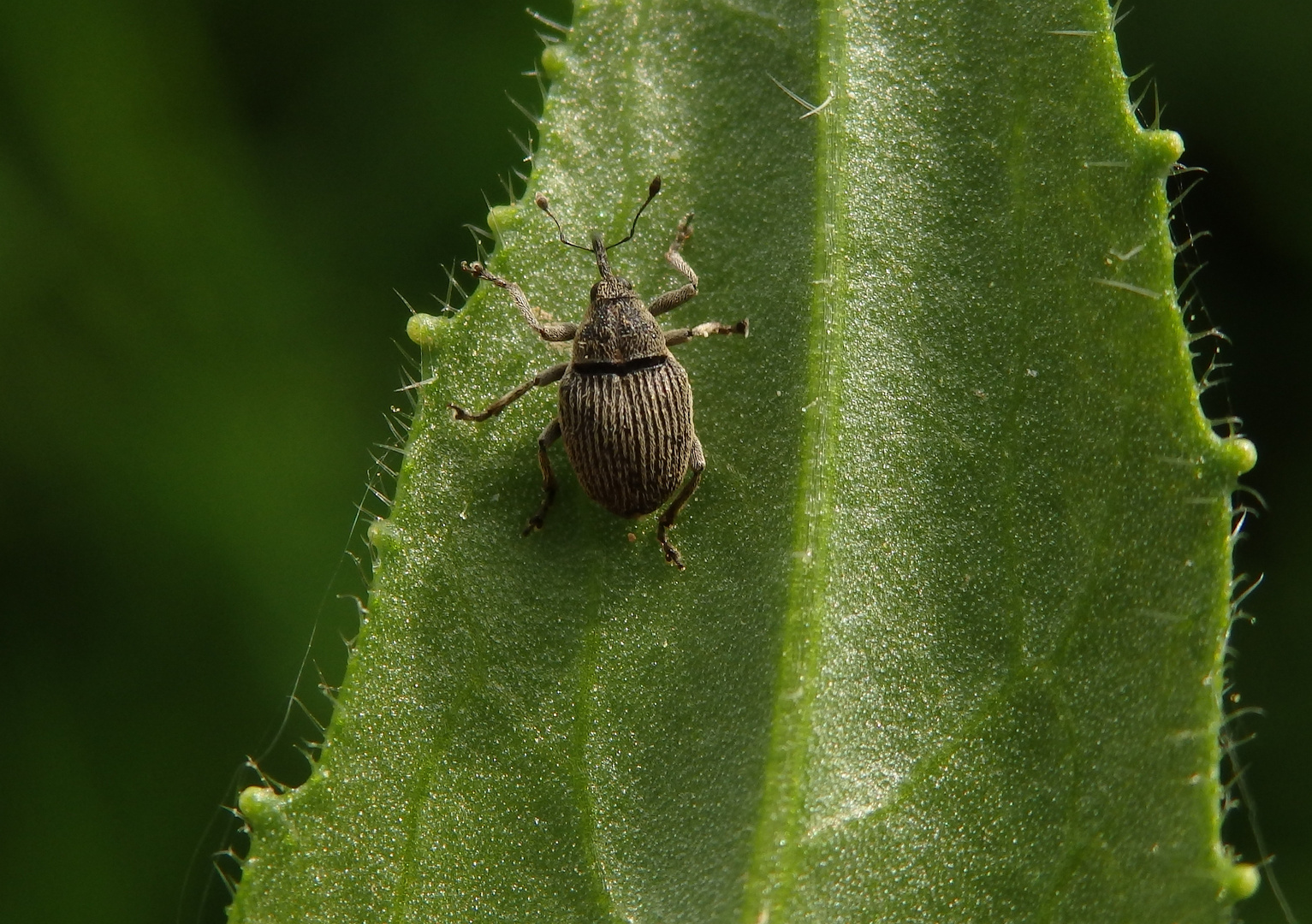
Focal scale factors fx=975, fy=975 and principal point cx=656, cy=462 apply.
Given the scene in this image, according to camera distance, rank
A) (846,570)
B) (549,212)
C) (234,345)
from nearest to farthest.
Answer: (846,570)
(549,212)
(234,345)

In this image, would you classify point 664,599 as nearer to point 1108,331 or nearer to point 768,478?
point 768,478

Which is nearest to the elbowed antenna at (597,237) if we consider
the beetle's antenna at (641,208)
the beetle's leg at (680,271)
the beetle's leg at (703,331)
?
the beetle's antenna at (641,208)

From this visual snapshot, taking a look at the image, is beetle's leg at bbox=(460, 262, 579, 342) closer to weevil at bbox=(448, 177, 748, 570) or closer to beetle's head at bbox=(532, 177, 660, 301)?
weevil at bbox=(448, 177, 748, 570)

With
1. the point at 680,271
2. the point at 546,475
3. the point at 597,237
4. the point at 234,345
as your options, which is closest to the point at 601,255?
the point at 597,237

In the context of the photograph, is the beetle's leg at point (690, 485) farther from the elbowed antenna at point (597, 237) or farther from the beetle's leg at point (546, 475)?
the elbowed antenna at point (597, 237)

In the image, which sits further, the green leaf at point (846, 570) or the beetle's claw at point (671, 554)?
the beetle's claw at point (671, 554)

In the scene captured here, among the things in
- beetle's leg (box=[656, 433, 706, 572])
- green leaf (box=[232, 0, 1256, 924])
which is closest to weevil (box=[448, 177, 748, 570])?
beetle's leg (box=[656, 433, 706, 572])

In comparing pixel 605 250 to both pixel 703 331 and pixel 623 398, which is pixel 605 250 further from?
pixel 623 398

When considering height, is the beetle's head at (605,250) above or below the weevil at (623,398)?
above
